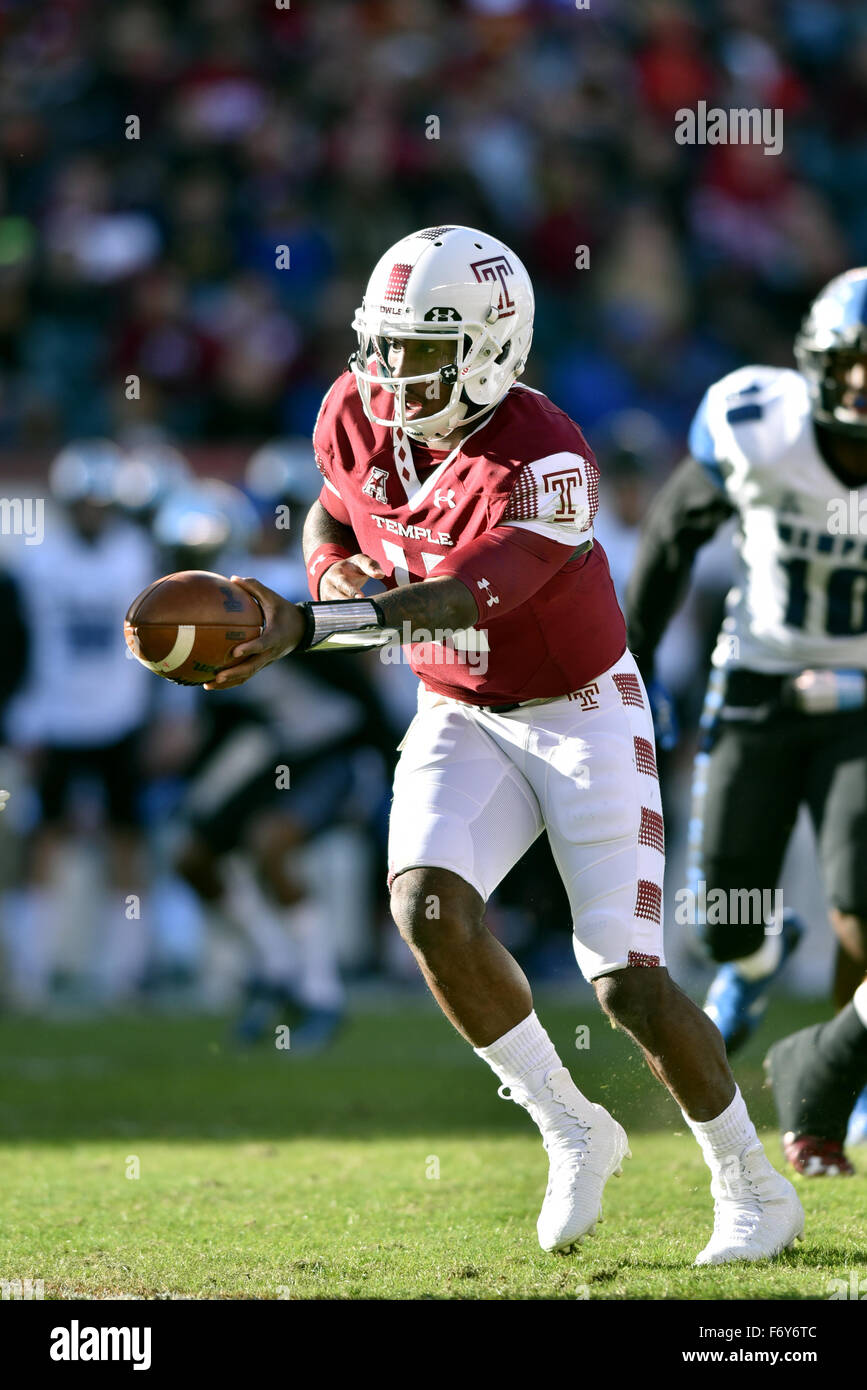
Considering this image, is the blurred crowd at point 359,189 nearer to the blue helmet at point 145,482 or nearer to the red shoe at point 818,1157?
the blue helmet at point 145,482

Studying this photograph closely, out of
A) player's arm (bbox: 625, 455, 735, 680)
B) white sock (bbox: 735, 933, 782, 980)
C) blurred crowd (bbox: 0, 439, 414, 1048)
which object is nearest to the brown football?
player's arm (bbox: 625, 455, 735, 680)

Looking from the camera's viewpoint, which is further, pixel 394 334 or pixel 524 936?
pixel 524 936

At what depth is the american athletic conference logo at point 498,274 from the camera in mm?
3893

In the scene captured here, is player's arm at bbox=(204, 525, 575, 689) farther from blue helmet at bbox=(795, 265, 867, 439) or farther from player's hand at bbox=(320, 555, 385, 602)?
blue helmet at bbox=(795, 265, 867, 439)

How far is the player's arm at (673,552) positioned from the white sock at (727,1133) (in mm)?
1527

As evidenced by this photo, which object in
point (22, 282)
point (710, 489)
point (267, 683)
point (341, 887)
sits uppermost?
point (22, 282)

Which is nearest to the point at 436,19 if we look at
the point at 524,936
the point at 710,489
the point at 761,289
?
the point at 761,289

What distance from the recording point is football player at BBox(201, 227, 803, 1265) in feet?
12.5

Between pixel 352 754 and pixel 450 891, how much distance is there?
4.03 m

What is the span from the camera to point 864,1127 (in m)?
5.29

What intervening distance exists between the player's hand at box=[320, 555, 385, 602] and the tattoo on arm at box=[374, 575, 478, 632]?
1.77 ft

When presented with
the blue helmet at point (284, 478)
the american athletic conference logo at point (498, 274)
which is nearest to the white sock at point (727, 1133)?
the american athletic conference logo at point (498, 274)

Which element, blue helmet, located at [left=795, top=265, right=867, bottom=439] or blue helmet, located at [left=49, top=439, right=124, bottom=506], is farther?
blue helmet, located at [left=49, top=439, right=124, bottom=506]

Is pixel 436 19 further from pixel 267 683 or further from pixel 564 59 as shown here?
pixel 267 683
